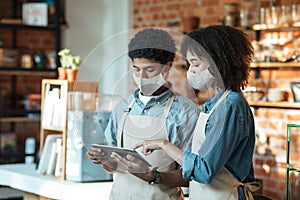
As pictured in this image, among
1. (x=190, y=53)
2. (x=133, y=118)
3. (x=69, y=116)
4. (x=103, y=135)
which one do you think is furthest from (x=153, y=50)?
(x=69, y=116)

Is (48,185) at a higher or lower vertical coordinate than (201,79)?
lower

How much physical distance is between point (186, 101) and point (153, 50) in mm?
261

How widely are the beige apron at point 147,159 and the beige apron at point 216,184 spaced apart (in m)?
0.14

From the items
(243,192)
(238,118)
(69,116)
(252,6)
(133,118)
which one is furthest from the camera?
(252,6)

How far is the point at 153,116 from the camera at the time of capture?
240cm

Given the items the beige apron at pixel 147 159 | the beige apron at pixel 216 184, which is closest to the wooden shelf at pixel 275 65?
the beige apron at pixel 147 159

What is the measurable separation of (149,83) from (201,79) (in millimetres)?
240

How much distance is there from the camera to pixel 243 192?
2.28 metres

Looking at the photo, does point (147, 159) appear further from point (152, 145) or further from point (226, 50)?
point (226, 50)

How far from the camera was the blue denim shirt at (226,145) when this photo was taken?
6.88 feet

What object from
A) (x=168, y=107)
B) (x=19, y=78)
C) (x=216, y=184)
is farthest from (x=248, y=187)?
(x=19, y=78)

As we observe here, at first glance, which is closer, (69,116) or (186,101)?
(186,101)

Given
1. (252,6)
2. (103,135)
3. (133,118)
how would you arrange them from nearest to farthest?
(133,118)
(103,135)
(252,6)

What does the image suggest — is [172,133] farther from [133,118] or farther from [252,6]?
[252,6]
